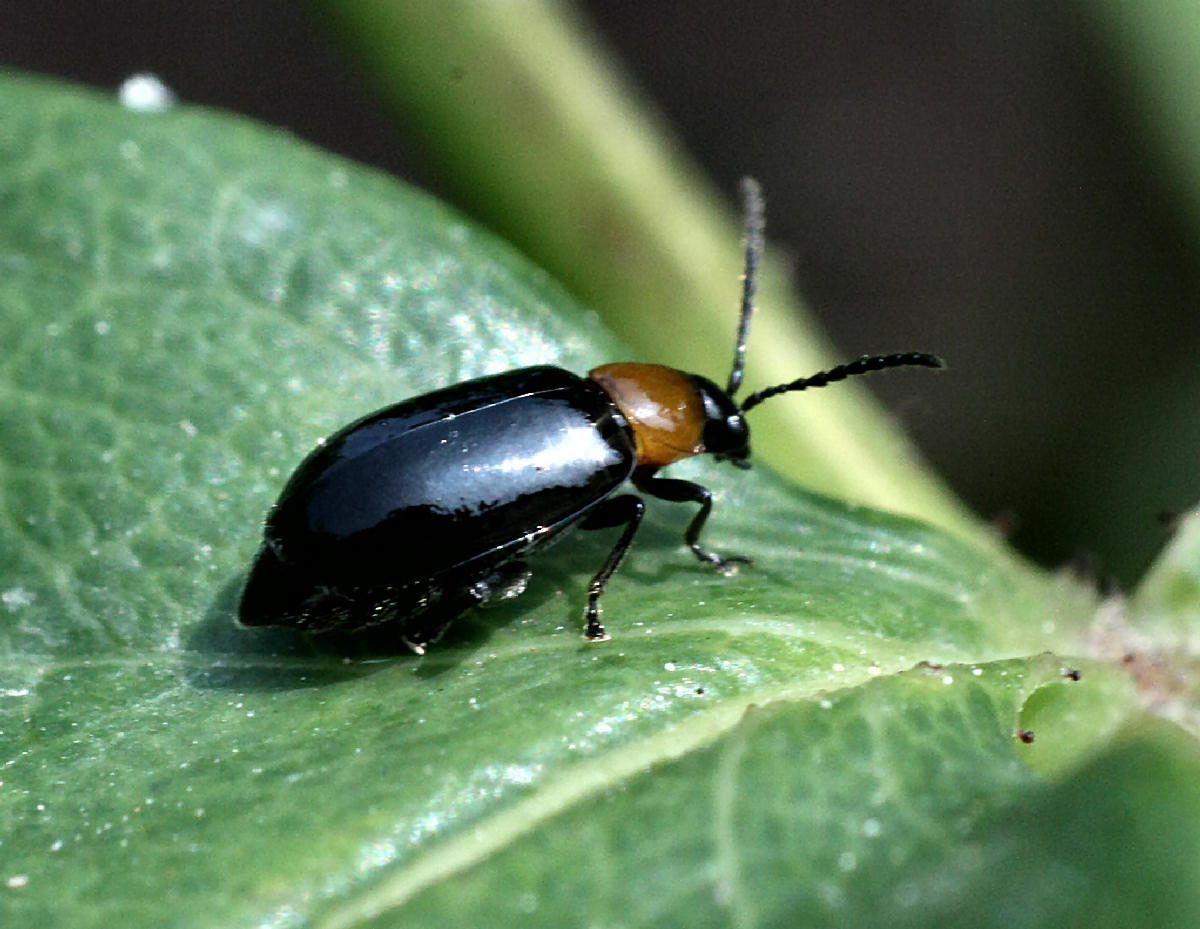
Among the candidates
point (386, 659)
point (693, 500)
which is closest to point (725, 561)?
point (693, 500)

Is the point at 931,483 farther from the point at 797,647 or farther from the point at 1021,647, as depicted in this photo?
the point at 797,647

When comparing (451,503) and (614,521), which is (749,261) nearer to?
(614,521)

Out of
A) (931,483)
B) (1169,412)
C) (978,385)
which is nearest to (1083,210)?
(978,385)

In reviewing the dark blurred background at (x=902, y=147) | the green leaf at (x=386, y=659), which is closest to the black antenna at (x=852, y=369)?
the green leaf at (x=386, y=659)

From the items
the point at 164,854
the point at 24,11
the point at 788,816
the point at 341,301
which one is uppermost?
the point at 24,11

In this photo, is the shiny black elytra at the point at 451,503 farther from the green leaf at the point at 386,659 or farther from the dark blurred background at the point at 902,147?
the dark blurred background at the point at 902,147
